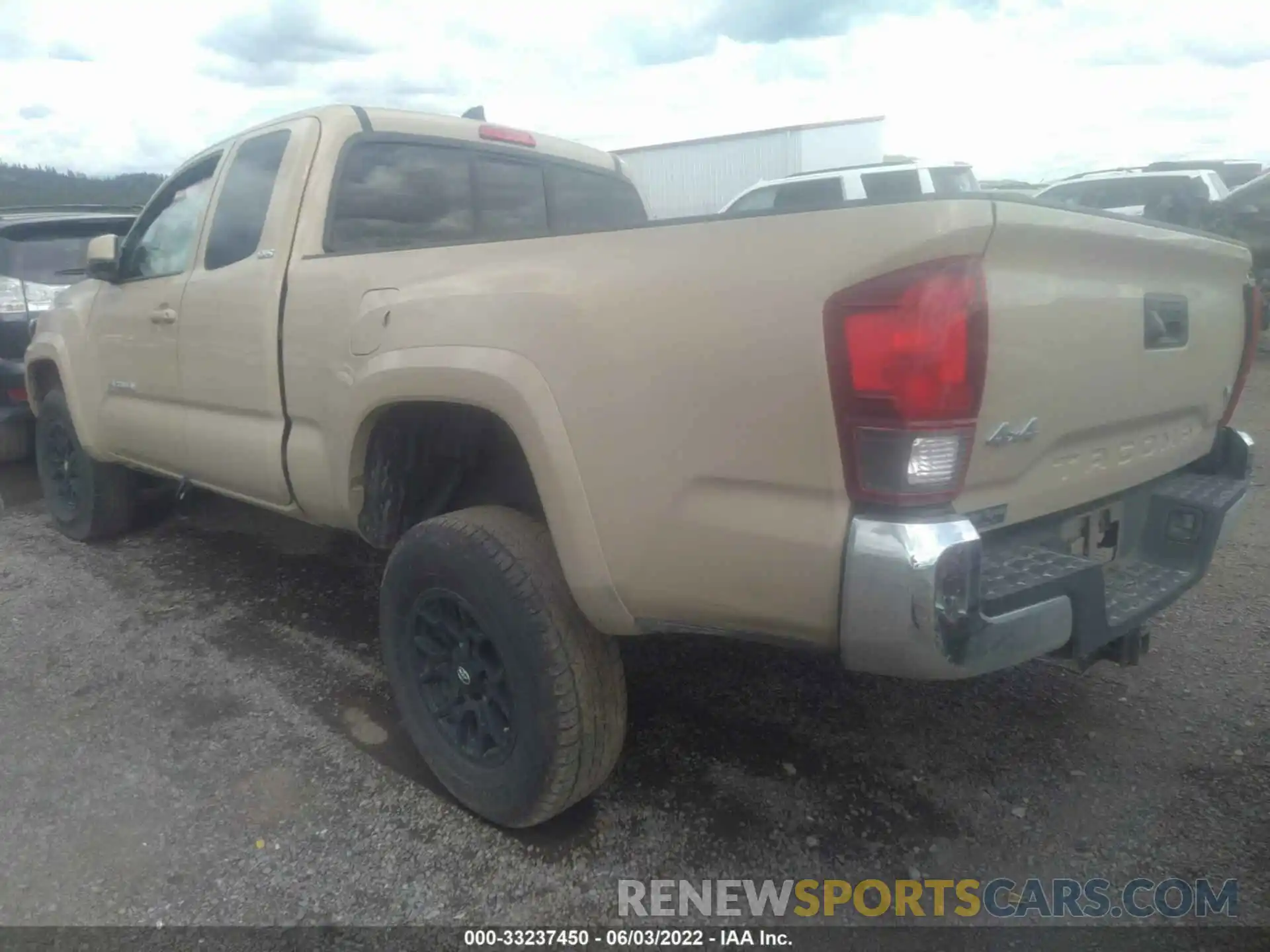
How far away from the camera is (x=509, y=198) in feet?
12.3

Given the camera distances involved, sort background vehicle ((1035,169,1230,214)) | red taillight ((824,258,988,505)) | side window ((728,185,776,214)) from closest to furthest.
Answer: red taillight ((824,258,988,505)) < background vehicle ((1035,169,1230,214)) < side window ((728,185,776,214))

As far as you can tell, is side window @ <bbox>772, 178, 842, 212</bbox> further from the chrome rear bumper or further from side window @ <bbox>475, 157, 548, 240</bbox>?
the chrome rear bumper

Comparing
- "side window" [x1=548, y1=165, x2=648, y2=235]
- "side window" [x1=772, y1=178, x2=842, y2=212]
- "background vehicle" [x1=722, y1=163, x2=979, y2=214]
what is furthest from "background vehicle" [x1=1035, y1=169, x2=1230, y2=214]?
"side window" [x1=548, y1=165, x2=648, y2=235]

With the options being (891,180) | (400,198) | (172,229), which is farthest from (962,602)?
(891,180)

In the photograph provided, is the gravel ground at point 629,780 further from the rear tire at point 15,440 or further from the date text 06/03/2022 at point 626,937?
the rear tire at point 15,440

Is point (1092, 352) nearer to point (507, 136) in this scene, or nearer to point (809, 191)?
point (507, 136)

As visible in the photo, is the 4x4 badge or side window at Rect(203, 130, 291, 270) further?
side window at Rect(203, 130, 291, 270)

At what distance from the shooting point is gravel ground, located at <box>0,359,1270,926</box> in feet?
7.88

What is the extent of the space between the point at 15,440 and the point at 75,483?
1.30m

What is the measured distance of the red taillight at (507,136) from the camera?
3715mm

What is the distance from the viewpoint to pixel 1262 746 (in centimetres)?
288

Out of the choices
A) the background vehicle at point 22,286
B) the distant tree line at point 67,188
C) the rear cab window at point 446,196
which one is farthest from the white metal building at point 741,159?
the rear cab window at point 446,196

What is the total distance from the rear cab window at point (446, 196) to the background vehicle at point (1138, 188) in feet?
32.1

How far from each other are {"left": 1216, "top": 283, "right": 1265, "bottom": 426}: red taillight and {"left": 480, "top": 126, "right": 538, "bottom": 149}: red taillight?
2626 millimetres
